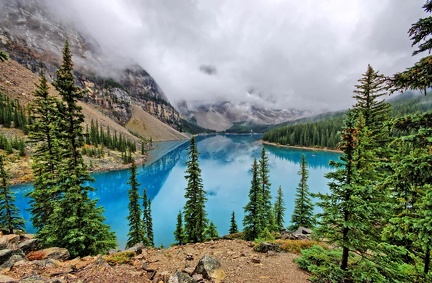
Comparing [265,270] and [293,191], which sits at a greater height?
[265,270]

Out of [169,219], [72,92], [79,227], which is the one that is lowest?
[169,219]

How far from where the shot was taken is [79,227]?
14.0 meters

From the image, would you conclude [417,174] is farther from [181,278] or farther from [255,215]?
[255,215]

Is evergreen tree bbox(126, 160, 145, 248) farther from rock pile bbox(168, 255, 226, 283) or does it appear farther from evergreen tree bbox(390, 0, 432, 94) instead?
evergreen tree bbox(390, 0, 432, 94)

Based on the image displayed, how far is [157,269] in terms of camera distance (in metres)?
10.1

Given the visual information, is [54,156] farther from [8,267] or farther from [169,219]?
[169,219]

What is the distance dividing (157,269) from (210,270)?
109 inches

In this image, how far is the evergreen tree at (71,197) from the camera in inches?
532

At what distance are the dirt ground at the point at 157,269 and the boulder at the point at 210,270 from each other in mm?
316

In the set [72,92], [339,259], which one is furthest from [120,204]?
[339,259]

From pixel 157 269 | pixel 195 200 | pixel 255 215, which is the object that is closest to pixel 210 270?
pixel 157 269

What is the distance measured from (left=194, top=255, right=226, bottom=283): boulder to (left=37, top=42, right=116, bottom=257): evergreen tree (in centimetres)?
838

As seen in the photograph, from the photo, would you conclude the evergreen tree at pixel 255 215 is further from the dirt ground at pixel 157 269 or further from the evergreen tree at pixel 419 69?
the evergreen tree at pixel 419 69

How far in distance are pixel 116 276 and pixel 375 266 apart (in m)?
9.98
